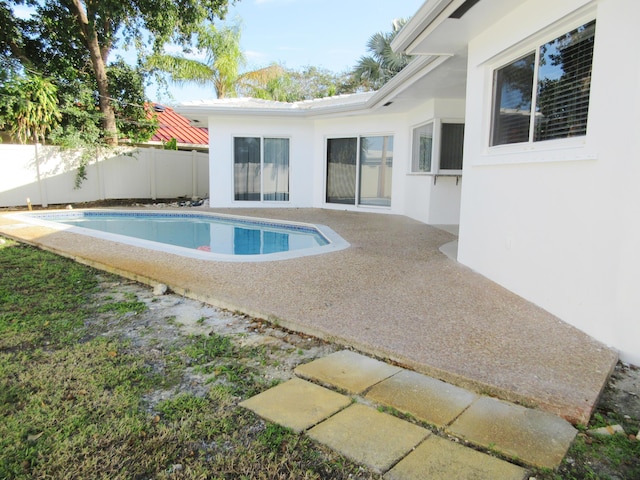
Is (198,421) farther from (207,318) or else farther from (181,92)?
(181,92)

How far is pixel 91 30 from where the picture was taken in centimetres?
1494

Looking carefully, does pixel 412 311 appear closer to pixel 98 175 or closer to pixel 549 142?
pixel 549 142

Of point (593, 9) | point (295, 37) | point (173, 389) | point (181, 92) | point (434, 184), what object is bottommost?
point (173, 389)

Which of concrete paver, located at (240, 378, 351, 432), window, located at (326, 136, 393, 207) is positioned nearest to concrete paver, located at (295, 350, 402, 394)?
concrete paver, located at (240, 378, 351, 432)

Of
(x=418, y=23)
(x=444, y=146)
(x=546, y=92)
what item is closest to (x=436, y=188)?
(x=444, y=146)

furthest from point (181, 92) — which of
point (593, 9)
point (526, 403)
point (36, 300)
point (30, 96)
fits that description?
point (526, 403)

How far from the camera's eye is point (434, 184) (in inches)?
405

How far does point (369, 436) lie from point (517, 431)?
0.82 m

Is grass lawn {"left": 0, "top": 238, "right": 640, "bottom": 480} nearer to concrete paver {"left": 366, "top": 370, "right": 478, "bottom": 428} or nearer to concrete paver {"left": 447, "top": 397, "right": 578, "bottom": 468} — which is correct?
concrete paver {"left": 447, "top": 397, "right": 578, "bottom": 468}

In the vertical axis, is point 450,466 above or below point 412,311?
below

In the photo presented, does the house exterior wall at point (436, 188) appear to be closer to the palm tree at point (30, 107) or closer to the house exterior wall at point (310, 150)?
the house exterior wall at point (310, 150)

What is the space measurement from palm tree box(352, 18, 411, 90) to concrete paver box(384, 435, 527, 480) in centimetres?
2173

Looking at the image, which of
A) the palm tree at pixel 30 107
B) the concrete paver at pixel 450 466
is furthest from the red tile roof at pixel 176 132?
the concrete paver at pixel 450 466

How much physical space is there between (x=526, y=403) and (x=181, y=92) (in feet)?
75.0
